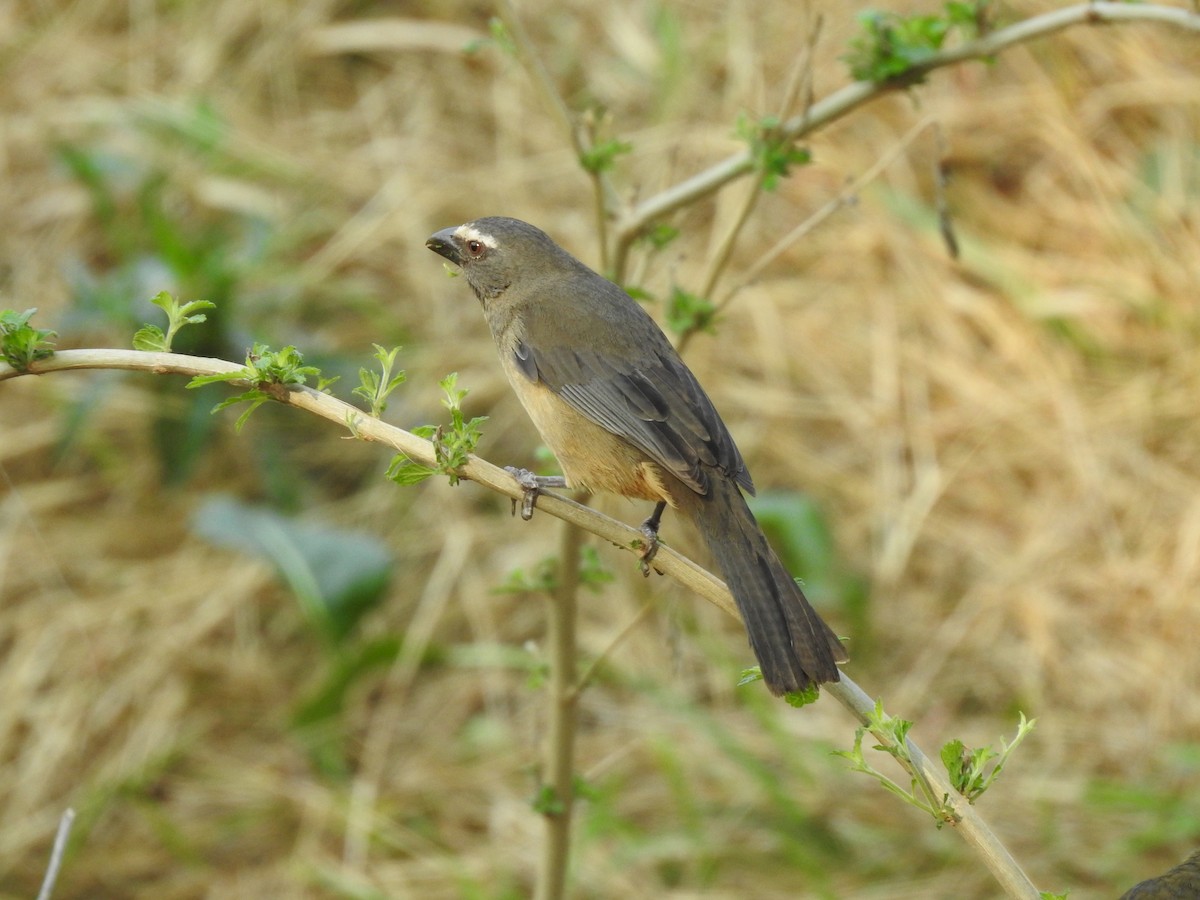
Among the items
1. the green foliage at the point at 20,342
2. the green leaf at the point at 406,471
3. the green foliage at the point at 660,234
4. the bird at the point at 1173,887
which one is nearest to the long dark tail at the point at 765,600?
the green foliage at the point at 660,234

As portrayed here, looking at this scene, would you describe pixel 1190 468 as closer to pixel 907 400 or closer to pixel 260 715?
pixel 907 400

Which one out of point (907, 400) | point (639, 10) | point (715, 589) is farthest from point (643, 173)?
point (715, 589)

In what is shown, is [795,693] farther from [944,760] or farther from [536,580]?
[536,580]

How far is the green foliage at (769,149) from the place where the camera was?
329 centimetres

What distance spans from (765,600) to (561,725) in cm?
82

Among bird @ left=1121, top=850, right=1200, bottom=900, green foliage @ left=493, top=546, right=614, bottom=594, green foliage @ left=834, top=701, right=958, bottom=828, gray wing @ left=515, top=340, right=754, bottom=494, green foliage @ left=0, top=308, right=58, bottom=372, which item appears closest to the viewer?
green foliage @ left=834, top=701, right=958, bottom=828

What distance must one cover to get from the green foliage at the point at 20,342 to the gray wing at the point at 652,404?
4.98ft

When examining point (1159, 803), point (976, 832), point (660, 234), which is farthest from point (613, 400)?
point (1159, 803)

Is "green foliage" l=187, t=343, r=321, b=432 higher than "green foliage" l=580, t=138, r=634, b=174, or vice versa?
"green foliage" l=580, t=138, r=634, b=174

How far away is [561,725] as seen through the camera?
11.2ft

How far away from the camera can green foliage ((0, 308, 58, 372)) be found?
2391mm

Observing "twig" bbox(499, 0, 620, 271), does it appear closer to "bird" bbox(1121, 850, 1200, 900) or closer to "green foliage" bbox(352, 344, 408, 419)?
"green foliage" bbox(352, 344, 408, 419)

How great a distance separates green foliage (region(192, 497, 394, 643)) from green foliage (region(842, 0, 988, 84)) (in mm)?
3245

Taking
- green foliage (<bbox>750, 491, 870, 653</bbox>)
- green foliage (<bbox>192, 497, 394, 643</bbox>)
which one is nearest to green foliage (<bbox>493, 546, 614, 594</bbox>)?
green foliage (<bbox>750, 491, 870, 653</bbox>)
